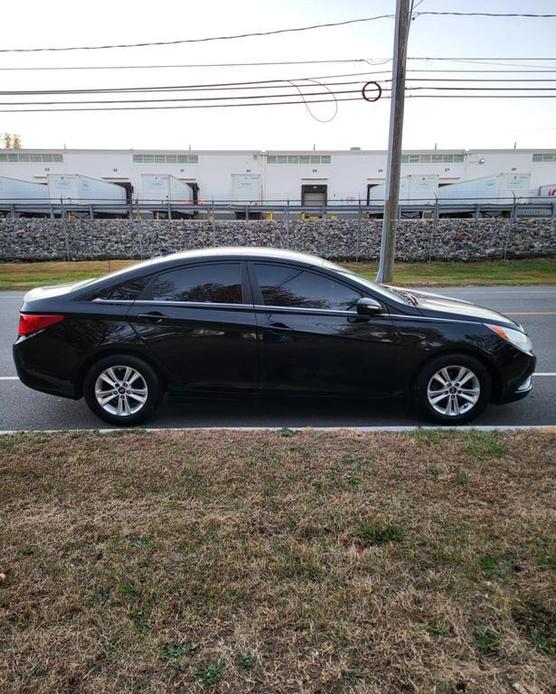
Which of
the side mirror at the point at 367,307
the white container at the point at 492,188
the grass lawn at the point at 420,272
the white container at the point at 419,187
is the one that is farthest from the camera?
the white container at the point at 419,187

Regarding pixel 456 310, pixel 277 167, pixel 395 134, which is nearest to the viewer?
pixel 456 310

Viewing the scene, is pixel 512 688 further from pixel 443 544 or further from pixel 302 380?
pixel 302 380

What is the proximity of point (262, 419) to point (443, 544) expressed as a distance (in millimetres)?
2570

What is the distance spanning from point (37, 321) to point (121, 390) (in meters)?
0.98

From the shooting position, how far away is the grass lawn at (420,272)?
16688 mm

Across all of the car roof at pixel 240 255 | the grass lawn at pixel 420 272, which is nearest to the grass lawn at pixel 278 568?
the car roof at pixel 240 255

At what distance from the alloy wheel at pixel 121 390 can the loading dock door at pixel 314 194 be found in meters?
37.9

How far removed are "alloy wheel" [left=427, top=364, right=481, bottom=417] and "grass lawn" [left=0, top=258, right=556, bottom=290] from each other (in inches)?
450

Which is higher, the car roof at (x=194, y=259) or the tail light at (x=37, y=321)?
the car roof at (x=194, y=259)

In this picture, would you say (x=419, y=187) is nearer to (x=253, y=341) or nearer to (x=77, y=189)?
(x=77, y=189)

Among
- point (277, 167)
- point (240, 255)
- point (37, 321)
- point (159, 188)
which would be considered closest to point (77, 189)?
point (159, 188)

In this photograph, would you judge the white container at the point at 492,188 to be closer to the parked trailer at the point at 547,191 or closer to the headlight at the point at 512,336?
the parked trailer at the point at 547,191

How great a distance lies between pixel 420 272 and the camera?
65.1 feet

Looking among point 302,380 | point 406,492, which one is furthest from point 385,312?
point 406,492
